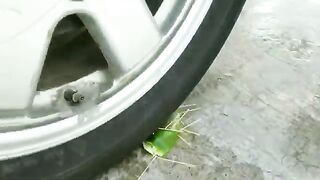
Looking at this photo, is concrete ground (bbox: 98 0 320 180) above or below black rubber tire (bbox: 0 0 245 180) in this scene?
below

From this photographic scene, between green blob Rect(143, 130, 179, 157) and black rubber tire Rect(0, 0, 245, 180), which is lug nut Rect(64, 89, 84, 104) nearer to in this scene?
black rubber tire Rect(0, 0, 245, 180)

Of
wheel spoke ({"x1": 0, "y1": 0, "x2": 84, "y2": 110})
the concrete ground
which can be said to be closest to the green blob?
the concrete ground

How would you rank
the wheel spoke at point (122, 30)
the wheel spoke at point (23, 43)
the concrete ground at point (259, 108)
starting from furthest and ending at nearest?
the concrete ground at point (259, 108) < the wheel spoke at point (122, 30) < the wheel spoke at point (23, 43)

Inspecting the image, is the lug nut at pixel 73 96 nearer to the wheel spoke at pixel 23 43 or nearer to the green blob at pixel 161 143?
the wheel spoke at pixel 23 43

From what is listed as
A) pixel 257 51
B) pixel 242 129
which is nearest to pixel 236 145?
pixel 242 129

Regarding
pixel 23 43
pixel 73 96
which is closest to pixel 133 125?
pixel 73 96

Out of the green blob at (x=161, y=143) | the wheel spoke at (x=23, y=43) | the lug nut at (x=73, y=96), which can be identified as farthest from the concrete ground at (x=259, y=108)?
the wheel spoke at (x=23, y=43)
